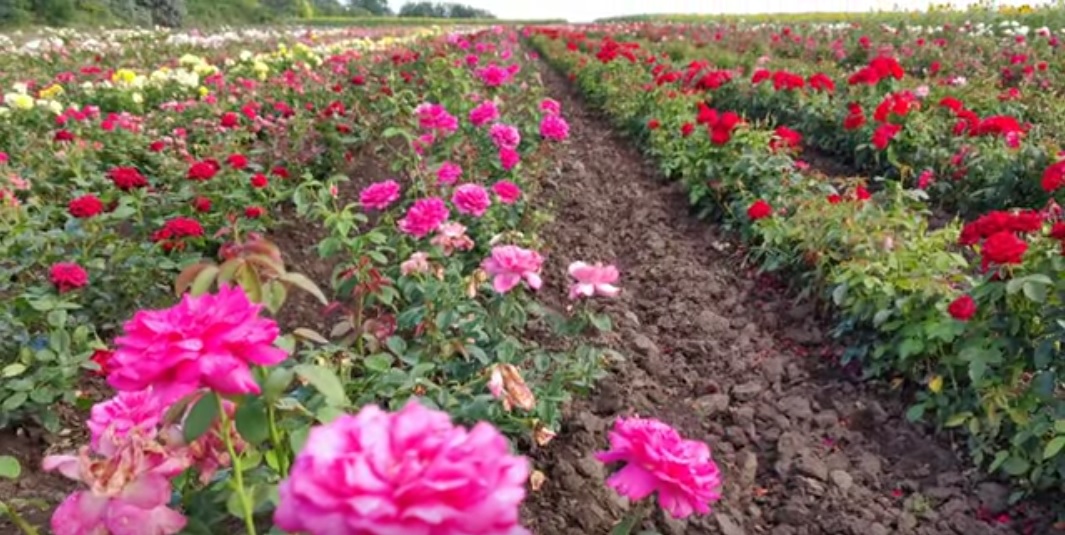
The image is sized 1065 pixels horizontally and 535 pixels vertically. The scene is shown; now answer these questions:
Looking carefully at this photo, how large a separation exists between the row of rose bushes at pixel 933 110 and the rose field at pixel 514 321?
36mm

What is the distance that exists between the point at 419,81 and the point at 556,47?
773 cm

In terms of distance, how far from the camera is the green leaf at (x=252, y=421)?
39.6 inches

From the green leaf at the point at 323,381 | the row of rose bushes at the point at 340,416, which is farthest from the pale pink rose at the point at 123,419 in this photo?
the green leaf at the point at 323,381

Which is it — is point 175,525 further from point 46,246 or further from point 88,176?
point 88,176

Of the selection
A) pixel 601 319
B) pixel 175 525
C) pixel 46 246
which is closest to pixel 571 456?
pixel 601 319

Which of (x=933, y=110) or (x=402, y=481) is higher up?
(x=402, y=481)

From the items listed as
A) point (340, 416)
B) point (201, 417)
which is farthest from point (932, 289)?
point (201, 417)

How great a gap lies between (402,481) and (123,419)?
64 cm

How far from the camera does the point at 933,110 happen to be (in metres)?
5.45

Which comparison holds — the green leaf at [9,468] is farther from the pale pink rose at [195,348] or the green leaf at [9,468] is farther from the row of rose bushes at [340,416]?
the pale pink rose at [195,348]

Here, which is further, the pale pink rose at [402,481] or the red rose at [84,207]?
the red rose at [84,207]

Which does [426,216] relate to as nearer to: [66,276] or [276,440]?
[66,276]

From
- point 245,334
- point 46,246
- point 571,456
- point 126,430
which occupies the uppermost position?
point 245,334

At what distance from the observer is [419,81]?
6.24 meters
